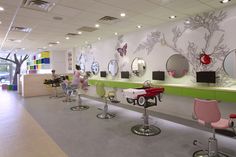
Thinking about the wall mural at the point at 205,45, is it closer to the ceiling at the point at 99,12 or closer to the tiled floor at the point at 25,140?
the ceiling at the point at 99,12

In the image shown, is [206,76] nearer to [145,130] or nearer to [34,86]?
[145,130]

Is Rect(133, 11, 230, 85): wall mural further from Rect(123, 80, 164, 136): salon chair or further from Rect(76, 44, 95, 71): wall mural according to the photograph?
Rect(76, 44, 95, 71): wall mural

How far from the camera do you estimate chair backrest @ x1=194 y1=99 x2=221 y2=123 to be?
2.23m

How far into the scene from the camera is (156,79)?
525 cm

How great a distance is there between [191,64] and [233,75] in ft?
3.33

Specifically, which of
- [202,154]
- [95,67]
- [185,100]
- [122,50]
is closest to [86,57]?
[95,67]

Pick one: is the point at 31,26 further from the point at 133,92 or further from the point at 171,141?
the point at 171,141

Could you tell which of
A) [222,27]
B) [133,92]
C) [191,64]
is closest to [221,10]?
[222,27]

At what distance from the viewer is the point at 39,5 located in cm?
360

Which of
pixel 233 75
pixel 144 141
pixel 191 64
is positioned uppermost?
pixel 191 64

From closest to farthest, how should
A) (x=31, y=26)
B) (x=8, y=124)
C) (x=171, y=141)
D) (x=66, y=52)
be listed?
(x=171, y=141)
(x=8, y=124)
(x=31, y=26)
(x=66, y=52)

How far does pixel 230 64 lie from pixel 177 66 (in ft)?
4.35

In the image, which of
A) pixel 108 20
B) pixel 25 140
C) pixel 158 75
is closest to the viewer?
pixel 25 140

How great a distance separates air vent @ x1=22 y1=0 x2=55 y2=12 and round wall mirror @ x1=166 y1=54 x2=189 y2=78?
341 centimetres
